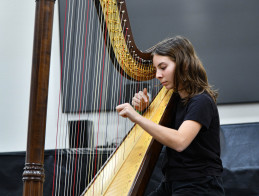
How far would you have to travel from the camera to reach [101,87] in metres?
1.81

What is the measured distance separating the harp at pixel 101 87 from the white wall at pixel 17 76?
1.70 m

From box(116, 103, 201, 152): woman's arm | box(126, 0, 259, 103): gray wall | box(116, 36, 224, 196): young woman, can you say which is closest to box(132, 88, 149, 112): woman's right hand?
box(116, 36, 224, 196): young woman

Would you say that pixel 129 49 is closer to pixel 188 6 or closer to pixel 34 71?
pixel 34 71

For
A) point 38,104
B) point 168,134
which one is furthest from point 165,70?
point 38,104

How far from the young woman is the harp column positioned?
49cm

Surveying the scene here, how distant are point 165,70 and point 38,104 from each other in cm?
84

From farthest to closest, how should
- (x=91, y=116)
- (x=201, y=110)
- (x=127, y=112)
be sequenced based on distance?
1. (x=91, y=116)
2. (x=201, y=110)
3. (x=127, y=112)

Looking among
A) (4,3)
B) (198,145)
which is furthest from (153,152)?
(4,3)

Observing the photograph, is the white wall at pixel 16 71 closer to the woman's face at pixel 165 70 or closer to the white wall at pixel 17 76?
the white wall at pixel 17 76

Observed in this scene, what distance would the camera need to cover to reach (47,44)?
41.0 inches

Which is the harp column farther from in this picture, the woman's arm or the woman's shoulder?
the woman's shoulder

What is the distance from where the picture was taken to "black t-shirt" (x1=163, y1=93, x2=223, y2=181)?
1.56 metres

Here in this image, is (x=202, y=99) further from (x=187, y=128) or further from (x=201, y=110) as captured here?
(x=187, y=128)

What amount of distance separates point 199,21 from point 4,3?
1899mm
